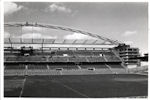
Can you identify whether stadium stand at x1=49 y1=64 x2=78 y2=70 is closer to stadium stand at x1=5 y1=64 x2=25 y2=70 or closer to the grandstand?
the grandstand

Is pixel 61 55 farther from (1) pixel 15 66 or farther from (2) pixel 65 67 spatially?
(1) pixel 15 66

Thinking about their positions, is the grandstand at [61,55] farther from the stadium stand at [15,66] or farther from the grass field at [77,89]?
the grass field at [77,89]

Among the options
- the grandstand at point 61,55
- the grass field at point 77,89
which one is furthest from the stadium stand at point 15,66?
the grass field at point 77,89

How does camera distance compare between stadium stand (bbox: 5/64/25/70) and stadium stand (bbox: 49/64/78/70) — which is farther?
stadium stand (bbox: 49/64/78/70)

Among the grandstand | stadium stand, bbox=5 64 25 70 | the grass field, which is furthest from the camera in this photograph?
the grandstand

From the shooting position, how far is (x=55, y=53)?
4809 centimetres

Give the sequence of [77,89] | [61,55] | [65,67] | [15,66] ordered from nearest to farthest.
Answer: [77,89], [15,66], [65,67], [61,55]

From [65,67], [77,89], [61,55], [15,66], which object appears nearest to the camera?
[77,89]

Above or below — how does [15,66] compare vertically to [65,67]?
above

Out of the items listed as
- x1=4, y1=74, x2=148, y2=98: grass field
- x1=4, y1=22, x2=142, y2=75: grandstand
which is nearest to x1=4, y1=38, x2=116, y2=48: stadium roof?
x1=4, y1=22, x2=142, y2=75: grandstand

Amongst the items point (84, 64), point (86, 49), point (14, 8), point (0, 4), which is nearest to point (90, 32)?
point (84, 64)

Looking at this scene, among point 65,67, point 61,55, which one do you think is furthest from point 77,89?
point 61,55

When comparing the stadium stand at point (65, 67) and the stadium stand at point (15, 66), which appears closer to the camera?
the stadium stand at point (15, 66)

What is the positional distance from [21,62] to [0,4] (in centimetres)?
3132
